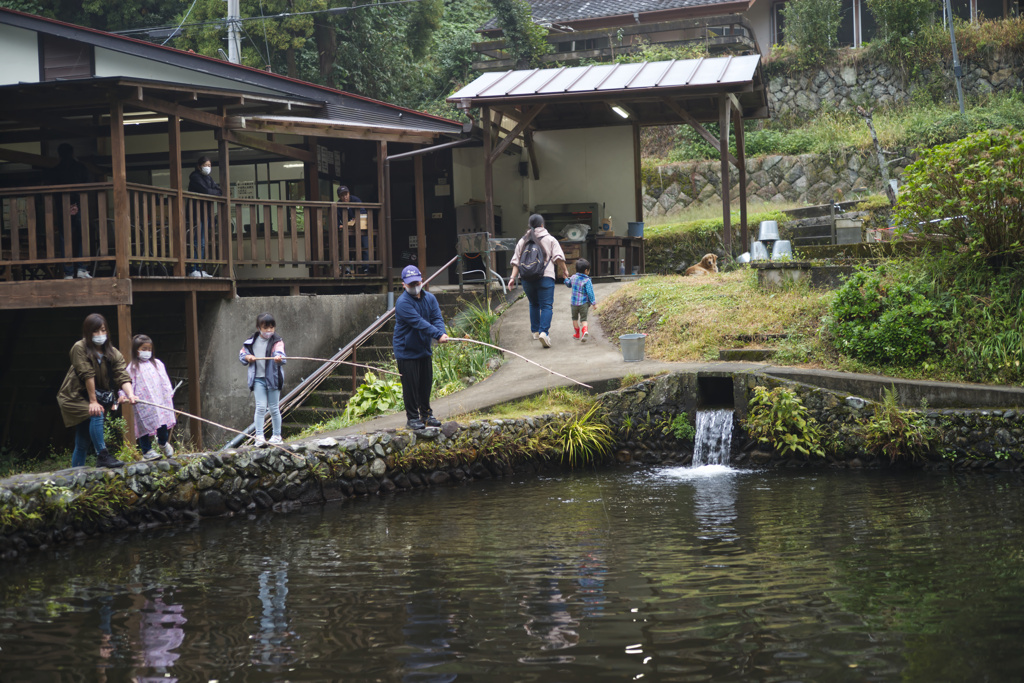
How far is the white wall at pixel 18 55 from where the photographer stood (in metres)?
14.5

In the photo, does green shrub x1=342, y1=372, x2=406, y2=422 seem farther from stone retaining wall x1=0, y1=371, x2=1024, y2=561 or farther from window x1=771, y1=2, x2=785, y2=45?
window x1=771, y1=2, x2=785, y2=45

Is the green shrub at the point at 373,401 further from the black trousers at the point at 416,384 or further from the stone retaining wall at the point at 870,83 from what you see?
the stone retaining wall at the point at 870,83

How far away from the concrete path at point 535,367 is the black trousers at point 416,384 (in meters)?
0.39

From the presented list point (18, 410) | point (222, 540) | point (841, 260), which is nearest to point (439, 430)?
point (222, 540)

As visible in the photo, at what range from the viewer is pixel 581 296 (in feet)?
42.5

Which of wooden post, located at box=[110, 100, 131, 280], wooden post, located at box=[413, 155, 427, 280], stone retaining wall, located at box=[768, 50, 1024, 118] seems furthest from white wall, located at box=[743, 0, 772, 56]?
wooden post, located at box=[110, 100, 131, 280]

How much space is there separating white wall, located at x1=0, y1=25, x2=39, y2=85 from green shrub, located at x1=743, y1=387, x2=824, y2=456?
1203 cm

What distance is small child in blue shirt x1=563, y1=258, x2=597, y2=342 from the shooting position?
1286 cm

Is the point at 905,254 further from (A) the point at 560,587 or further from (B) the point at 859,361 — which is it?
(A) the point at 560,587

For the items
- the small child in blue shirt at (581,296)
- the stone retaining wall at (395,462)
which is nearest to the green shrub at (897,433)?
the stone retaining wall at (395,462)

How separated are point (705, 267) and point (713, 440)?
19.4 ft

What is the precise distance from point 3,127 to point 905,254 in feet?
43.8

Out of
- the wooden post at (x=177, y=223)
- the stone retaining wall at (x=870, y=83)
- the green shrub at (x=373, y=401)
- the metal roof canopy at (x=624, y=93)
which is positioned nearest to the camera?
the green shrub at (x=373, y=401)

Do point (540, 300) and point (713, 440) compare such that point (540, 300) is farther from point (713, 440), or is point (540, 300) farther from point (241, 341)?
point (241, 341)
